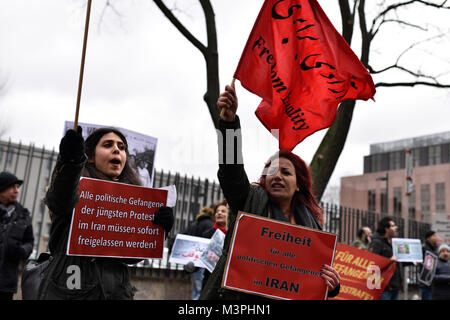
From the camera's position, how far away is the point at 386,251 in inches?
373

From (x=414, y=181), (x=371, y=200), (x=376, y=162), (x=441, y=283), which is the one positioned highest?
(x=376, y=162)

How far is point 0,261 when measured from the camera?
5535 mm

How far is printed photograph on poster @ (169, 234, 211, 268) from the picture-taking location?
704 centimetres

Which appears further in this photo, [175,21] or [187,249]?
[175,21]

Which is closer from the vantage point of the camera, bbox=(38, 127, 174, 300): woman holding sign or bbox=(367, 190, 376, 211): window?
bbox=(38, 127, 174, 300): woman holding sign

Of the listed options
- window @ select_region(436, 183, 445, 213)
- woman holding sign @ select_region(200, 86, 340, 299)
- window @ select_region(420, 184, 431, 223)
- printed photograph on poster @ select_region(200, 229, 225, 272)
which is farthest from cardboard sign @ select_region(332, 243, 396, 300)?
window @ select_region(420, 184, 431, 223)

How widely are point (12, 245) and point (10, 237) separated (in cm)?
9

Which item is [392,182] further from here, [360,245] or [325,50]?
[325,50]

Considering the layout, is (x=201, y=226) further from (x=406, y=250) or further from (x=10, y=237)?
(x=406, y=250)

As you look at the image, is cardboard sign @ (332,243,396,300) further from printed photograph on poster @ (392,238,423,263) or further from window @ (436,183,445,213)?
window @ (436,183,445,213)

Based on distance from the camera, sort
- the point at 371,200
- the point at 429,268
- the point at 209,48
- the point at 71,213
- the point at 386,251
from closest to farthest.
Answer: the point at 71,213, the point at 209,48, the point at 429,268, the point at 386,251, the point at 371,200

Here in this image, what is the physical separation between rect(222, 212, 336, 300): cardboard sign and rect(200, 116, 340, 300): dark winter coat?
7cm

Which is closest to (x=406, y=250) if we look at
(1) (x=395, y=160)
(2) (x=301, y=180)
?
(2) (x=301, y=180)
